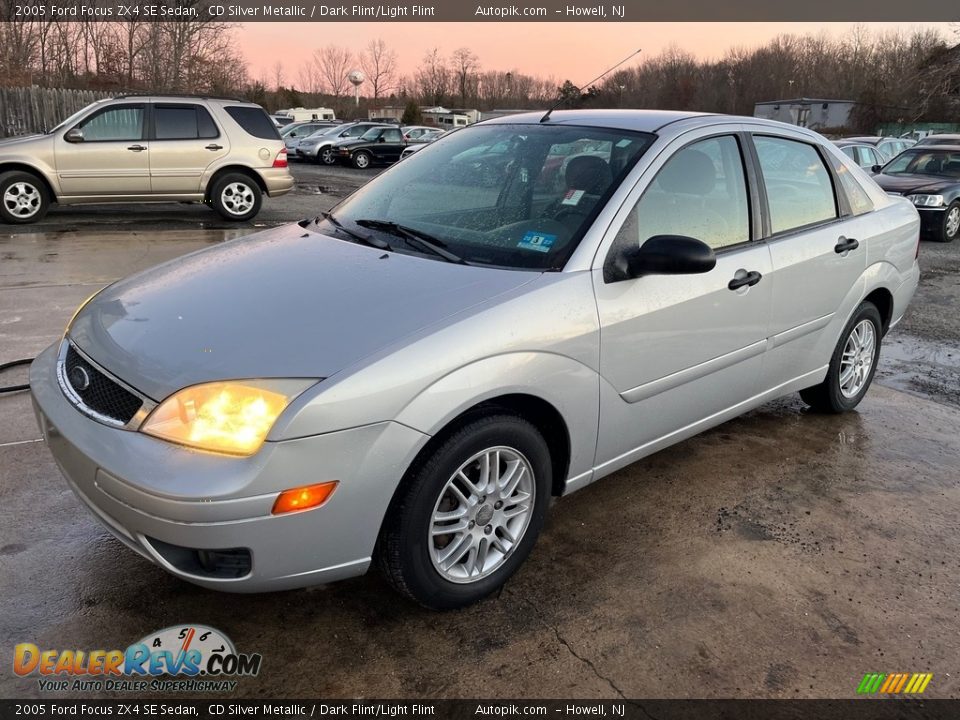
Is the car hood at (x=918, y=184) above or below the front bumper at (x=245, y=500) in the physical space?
above

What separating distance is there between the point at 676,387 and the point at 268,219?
34.4ft

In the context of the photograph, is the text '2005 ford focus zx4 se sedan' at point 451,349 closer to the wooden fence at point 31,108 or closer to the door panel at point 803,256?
the door panel at point 803,256

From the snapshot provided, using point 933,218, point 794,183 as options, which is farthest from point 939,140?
point 794,183

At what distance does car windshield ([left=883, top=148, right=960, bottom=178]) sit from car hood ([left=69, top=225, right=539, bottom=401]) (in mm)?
13360

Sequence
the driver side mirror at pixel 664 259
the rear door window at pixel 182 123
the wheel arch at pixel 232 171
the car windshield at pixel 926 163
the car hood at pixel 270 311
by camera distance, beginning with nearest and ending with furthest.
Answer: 1. the car hood at pixel 270 311
2. the driver side mirror at pixel 664 259
3. the rear door window at pixel 182 123
4. the wheel arch at pixel 232 171
5. the car windshield at pixel 926 163

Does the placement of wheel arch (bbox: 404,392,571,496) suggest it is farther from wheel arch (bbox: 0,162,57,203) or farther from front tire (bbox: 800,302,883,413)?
wheel arch (bbox: 0,162,57,203)

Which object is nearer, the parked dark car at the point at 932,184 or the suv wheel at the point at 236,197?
the suv wheel at the point at 236,197

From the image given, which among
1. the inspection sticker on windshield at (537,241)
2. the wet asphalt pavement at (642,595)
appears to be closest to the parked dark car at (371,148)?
the wet asphalt pavement at (642,595)

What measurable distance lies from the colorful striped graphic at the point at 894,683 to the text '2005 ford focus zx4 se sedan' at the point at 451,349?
1.16 m

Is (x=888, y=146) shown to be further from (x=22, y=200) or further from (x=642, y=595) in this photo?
(x=642, y=595)

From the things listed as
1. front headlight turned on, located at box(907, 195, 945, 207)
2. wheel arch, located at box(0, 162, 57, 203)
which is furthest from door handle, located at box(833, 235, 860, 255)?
wheel arch, located at box(0, 162, 57, 203)

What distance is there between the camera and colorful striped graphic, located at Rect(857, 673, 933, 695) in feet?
7.88

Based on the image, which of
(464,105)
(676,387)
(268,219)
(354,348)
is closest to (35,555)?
(354,348)

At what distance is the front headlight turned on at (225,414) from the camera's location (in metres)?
2.16
